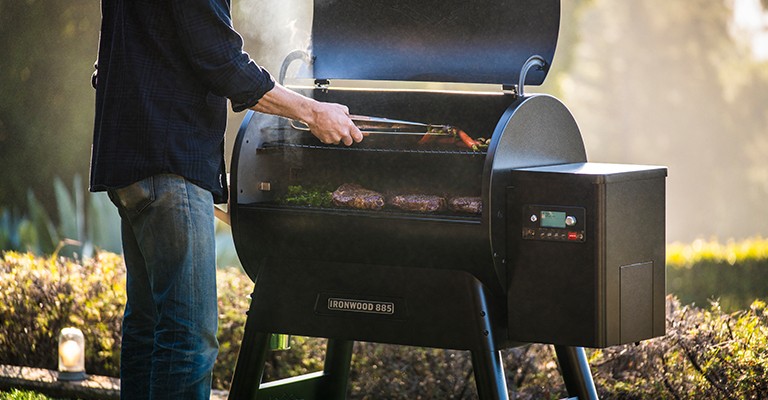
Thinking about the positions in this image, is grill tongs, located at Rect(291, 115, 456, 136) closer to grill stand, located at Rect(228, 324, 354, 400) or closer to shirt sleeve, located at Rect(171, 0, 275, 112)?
shirt sleeve, located at Rect(171, 0, 275, 112)

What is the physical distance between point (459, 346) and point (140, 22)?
Answer: 1256 mm

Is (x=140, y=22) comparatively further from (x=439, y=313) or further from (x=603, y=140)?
(x=603, y=140)

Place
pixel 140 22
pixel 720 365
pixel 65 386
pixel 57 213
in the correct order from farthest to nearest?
pixel 57 213, pixel 65 386, pixel 720 365, pixel 140 22

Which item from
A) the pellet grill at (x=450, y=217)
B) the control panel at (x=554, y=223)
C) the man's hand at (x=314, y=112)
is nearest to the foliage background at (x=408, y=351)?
the pellet grill at (x=450, y=217)

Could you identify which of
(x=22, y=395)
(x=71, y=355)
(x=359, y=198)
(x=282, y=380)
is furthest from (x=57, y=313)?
(x=359, y=198)

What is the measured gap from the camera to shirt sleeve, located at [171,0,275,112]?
9.57 feet

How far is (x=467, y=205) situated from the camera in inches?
131

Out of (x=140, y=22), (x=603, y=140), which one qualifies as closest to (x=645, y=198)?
→ (x=140, y=22)

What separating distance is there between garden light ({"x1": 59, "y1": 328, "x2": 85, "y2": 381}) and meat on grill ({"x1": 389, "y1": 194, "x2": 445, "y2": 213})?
184 cm

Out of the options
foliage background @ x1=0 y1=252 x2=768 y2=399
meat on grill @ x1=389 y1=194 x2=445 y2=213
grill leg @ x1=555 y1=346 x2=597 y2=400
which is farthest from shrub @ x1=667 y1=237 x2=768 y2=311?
meat on grill @ x1=389 y1=194 x2=445 y2=213

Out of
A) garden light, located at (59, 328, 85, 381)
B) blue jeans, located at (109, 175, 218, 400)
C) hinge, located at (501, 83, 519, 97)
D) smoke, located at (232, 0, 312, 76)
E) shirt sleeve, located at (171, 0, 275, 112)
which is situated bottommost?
garden light, located at (59, 328, 85, 381)

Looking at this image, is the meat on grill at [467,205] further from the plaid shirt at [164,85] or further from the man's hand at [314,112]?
the plaid shirt at [164,85]

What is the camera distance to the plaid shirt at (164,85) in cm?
293

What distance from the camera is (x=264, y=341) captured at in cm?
360
